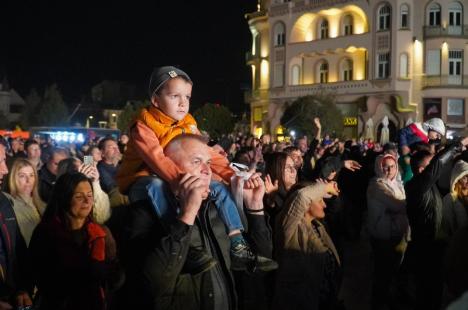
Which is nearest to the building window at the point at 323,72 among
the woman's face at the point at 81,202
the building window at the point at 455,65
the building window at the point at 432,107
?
the building window at the point at 432,107

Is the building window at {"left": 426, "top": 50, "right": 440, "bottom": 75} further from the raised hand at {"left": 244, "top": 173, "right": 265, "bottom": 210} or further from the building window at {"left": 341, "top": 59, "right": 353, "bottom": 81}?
the raised hand at {"left": 244, "top": 173, "right": 265, "bottom": 210}

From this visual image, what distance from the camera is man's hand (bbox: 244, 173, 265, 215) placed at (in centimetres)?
366

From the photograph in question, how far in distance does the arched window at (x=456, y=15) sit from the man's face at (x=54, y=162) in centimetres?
3934

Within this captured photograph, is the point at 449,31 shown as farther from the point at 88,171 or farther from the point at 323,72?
the point at 88,171

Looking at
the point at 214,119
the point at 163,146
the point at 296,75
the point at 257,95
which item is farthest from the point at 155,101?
the point at 214,119

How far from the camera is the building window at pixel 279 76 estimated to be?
1929 inches

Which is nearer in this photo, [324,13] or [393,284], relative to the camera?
[393,284]

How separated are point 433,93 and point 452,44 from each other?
3668mm

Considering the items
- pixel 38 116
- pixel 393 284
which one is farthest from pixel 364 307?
pixel 38 116

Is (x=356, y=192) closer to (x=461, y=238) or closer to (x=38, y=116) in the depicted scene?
(x=461, y=238)

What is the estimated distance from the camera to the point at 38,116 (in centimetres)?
7844

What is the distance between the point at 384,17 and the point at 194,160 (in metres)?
42.7

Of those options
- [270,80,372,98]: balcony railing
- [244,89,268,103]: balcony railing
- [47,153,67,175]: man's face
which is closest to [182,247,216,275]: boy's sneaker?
[47,153,67,175]: man's face

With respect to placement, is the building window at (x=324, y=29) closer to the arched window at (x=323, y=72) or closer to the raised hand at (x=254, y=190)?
the arched window at (x=323, y=72)
